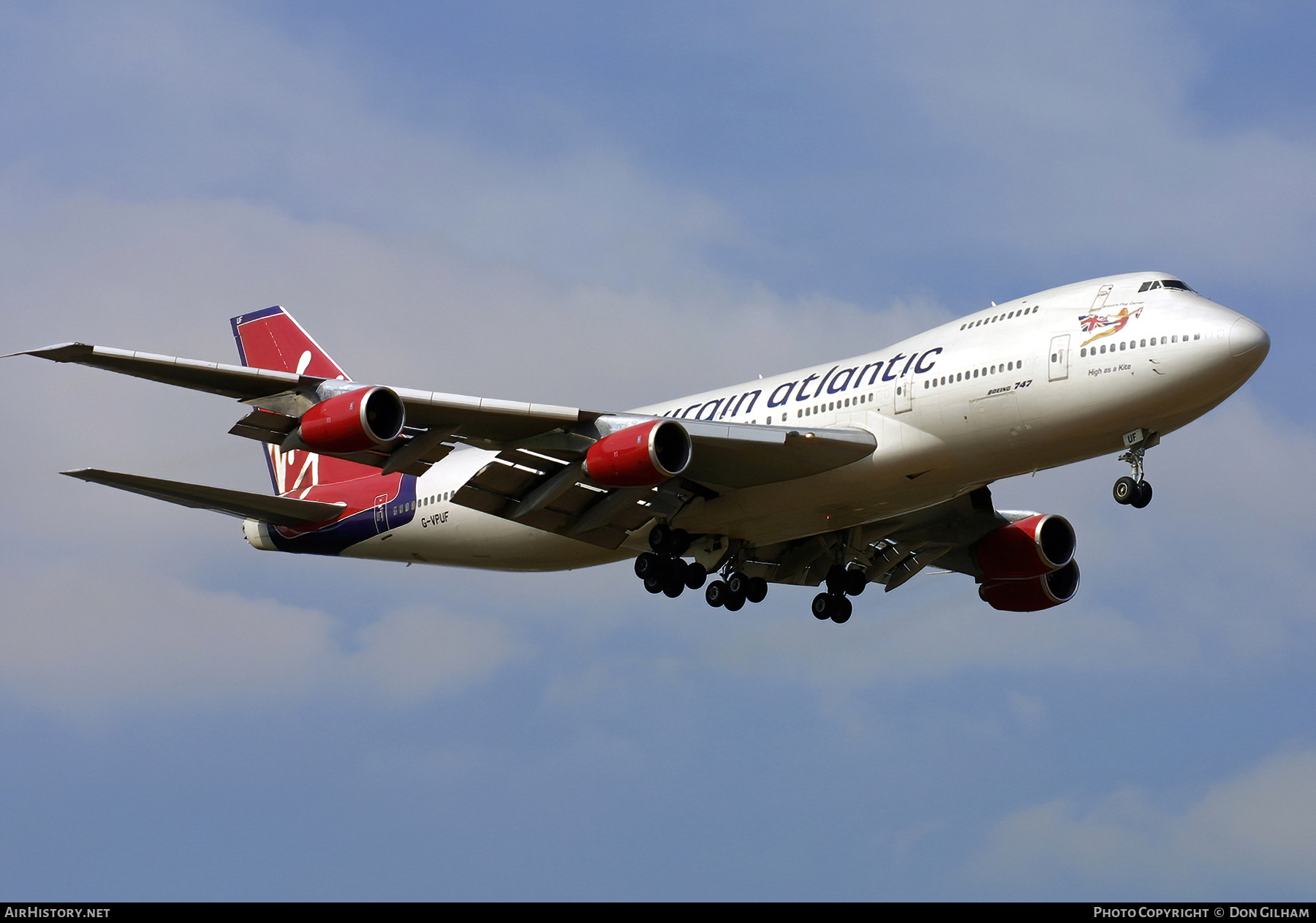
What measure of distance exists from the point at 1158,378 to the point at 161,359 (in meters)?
20.0

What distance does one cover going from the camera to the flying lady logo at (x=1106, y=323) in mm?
30484

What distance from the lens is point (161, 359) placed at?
98.4ft

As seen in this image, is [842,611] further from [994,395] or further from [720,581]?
[994,395]

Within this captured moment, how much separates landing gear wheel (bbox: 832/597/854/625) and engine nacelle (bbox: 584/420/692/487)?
9.62 m

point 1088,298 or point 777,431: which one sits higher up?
point 1088,298

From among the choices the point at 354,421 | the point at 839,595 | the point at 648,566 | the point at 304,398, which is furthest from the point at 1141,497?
the point at 304,398

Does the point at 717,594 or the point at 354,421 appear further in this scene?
the point at 717,594

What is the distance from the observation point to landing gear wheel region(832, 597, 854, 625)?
39.4 m

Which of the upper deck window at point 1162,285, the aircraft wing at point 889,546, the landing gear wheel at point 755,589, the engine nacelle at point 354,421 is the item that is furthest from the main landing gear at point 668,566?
the upper deck window at point 1162,285

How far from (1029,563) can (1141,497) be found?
9.96 m

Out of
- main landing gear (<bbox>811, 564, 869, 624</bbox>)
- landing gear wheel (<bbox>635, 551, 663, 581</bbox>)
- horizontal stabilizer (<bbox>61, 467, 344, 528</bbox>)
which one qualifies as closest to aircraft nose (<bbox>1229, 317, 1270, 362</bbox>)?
main landing gear (<bbox>811, 564, 869, 624</bbox>)

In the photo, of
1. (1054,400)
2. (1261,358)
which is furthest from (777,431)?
(1261,358)

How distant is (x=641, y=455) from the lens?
101 feet
